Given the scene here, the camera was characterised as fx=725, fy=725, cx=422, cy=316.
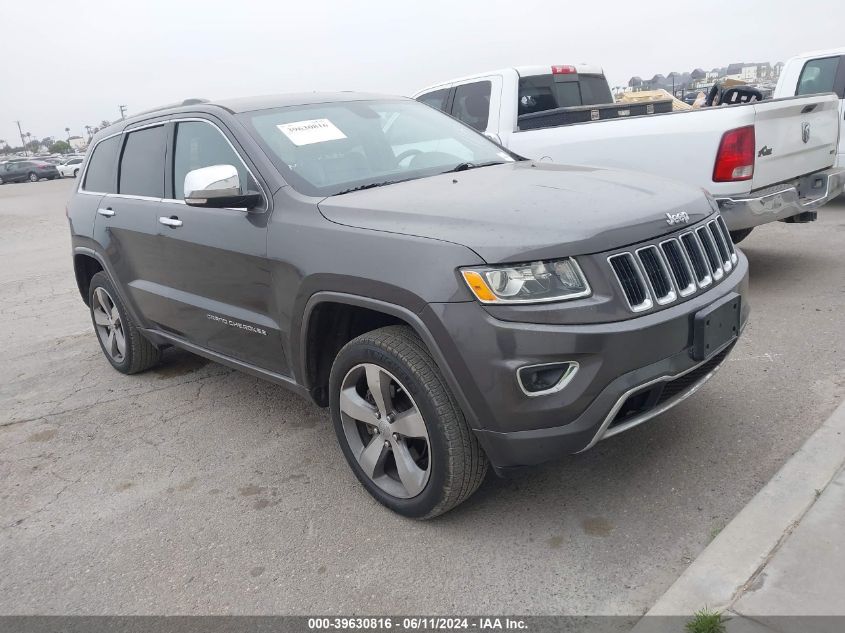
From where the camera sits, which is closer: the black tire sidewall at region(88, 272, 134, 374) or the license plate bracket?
the license plate bracket

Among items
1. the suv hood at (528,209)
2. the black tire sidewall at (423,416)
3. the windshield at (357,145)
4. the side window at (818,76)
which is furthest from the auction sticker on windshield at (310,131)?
the side window at (818,76)

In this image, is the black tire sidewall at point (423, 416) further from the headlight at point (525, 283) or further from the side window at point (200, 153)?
the side window at point (200, 153)

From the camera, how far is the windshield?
346 centimetres

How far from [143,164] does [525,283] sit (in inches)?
118

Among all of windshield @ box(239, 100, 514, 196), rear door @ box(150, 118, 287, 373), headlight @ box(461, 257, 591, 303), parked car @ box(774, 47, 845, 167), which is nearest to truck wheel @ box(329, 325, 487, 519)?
headlight @ box(461, 257, 591, 303)

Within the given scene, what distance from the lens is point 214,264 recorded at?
3730mm

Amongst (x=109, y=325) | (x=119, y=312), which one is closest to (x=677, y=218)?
(x=119, y=312)

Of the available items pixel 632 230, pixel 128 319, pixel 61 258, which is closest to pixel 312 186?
pixel 632 230

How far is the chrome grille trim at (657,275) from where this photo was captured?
2.70 m

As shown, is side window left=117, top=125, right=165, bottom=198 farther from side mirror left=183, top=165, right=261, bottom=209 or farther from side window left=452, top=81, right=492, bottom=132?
side window left=452, top=81, right=492, bottom=132

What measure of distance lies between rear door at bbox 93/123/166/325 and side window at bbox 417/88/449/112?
3.88 m

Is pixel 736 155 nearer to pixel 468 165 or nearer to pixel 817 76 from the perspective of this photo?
pixel 468 165

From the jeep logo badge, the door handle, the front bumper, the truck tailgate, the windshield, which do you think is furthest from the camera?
the truck tailgate

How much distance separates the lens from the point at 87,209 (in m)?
5.09
